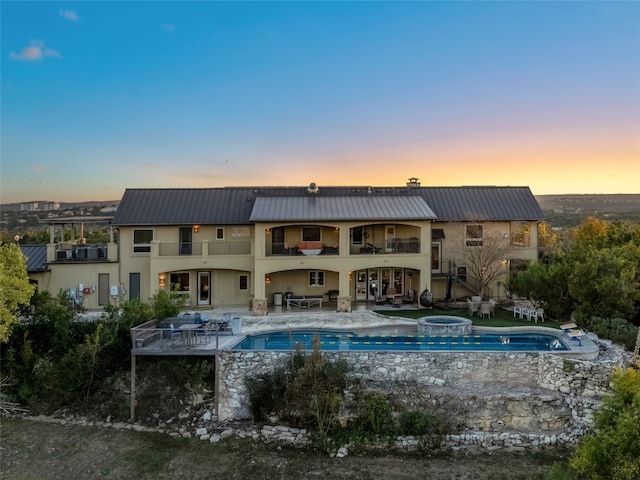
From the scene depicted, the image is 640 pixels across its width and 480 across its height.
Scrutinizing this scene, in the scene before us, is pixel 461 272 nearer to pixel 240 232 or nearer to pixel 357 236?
pixel 357 236

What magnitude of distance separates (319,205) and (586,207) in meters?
58.4

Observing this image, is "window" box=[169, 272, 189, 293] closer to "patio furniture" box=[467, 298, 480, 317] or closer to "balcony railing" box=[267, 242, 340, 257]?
"balcony railing" box=[267, 242, 340, 257]

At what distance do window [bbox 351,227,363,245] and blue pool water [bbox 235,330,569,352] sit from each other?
8012 mm

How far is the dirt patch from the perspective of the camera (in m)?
11.5

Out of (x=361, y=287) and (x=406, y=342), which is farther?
(x=361, y=287)

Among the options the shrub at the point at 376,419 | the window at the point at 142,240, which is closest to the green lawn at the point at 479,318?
the shrub at the point at 376,419

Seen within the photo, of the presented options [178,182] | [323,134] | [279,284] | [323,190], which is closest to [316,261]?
[279,284]

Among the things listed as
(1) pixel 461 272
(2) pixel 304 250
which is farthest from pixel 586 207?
(2) pixel 304 250

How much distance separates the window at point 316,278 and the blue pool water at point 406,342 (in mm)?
6715

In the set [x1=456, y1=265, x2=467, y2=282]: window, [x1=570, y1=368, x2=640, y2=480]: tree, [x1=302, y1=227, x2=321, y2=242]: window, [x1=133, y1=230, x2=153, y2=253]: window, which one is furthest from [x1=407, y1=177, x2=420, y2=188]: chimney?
[x1=570, y1=368, x2=640, y2=480]: tree

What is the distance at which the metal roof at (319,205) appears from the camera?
21.8m

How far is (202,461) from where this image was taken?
39.5 feet

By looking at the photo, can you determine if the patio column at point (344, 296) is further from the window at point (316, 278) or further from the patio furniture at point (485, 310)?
the patio furniture at point (485, 310)

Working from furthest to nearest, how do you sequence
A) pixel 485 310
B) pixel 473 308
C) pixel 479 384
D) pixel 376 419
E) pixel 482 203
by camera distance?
pixel 482 203 → pixel 473 308 → pixel 485 310 → pixel 479 384 → pixel 376 419
